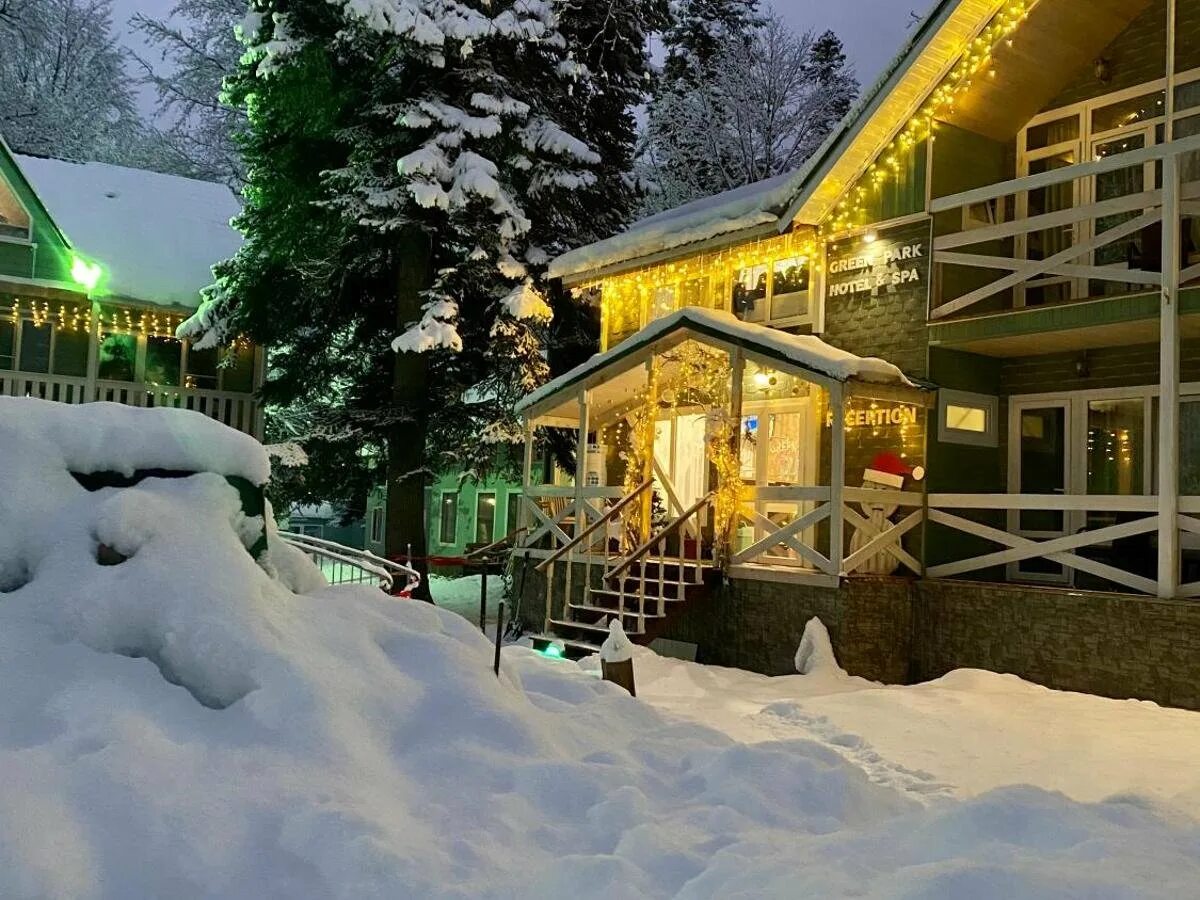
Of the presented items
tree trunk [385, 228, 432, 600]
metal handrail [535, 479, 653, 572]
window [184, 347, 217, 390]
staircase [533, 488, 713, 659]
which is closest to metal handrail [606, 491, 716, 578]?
staircase [533, 488, 713, 659]

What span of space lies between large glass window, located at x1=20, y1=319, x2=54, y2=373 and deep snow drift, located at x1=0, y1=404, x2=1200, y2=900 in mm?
17683

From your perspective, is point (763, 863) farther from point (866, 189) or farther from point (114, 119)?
point (114, 119)

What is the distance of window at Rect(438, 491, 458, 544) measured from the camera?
2980 centimetres

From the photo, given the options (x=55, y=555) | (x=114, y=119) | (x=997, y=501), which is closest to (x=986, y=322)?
(x=997, y=501)

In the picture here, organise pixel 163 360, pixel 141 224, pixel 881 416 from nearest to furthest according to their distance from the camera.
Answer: pixel 881 416 < pixel 163 360 < pixel 141 224

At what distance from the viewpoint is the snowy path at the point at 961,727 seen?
655 centimetres

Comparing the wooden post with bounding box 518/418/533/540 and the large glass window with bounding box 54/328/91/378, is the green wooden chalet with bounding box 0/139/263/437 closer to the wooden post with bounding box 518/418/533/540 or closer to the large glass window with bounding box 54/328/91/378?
the large glass window with bounding box 54/328/91/378

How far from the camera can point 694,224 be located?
1484 centimetres

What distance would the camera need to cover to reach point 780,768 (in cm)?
516

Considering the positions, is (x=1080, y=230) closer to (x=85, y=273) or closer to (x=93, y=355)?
(x=85, y=273)

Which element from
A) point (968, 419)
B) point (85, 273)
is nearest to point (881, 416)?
point (968, 419)

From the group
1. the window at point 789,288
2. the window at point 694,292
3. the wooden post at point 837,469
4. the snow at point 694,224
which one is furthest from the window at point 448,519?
the wooden post at point 837,469

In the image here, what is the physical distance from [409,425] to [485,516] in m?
10.4

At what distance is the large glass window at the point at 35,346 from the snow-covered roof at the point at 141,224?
5.96 feet
